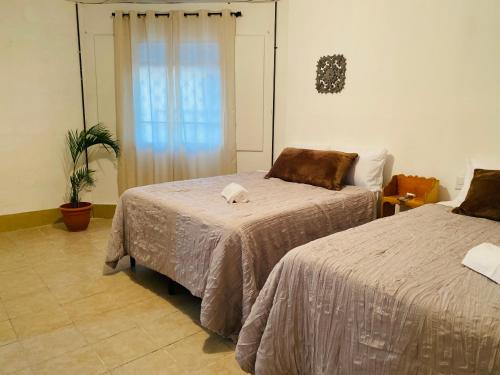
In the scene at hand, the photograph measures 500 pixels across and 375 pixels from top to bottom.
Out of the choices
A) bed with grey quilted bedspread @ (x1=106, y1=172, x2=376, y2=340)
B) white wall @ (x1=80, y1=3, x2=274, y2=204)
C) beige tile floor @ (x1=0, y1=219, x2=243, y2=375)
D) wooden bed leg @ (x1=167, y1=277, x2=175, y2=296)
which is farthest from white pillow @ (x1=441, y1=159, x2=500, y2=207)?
white wall @ (x1=80, y1=3, x2=274, y2=204)

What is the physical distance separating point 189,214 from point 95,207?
101 inches

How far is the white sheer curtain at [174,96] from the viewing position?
154 inches

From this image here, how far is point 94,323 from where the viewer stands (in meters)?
2.21

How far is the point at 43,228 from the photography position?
399cm

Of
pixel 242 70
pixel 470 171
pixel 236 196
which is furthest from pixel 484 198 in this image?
pixel 242 70

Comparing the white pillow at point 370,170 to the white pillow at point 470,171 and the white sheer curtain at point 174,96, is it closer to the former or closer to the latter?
the white pillow at point 470,171

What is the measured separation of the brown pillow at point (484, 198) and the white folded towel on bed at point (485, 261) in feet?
2.48

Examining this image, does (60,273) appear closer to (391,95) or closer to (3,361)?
(3,361)

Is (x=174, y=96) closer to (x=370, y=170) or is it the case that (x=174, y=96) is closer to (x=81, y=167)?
(x=81, y=167)

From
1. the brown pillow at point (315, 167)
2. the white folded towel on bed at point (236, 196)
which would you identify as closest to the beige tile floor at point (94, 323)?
the white folded towel on bed at point (236, 196)

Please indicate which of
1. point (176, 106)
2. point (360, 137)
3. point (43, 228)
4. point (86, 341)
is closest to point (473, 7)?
point (360, 137)

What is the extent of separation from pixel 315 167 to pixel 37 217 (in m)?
3.03

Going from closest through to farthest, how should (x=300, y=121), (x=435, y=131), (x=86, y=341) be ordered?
(x=86, y=341)
(x=435, y=131)
(x=300, y=121)

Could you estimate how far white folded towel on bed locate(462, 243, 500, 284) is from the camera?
131cm
